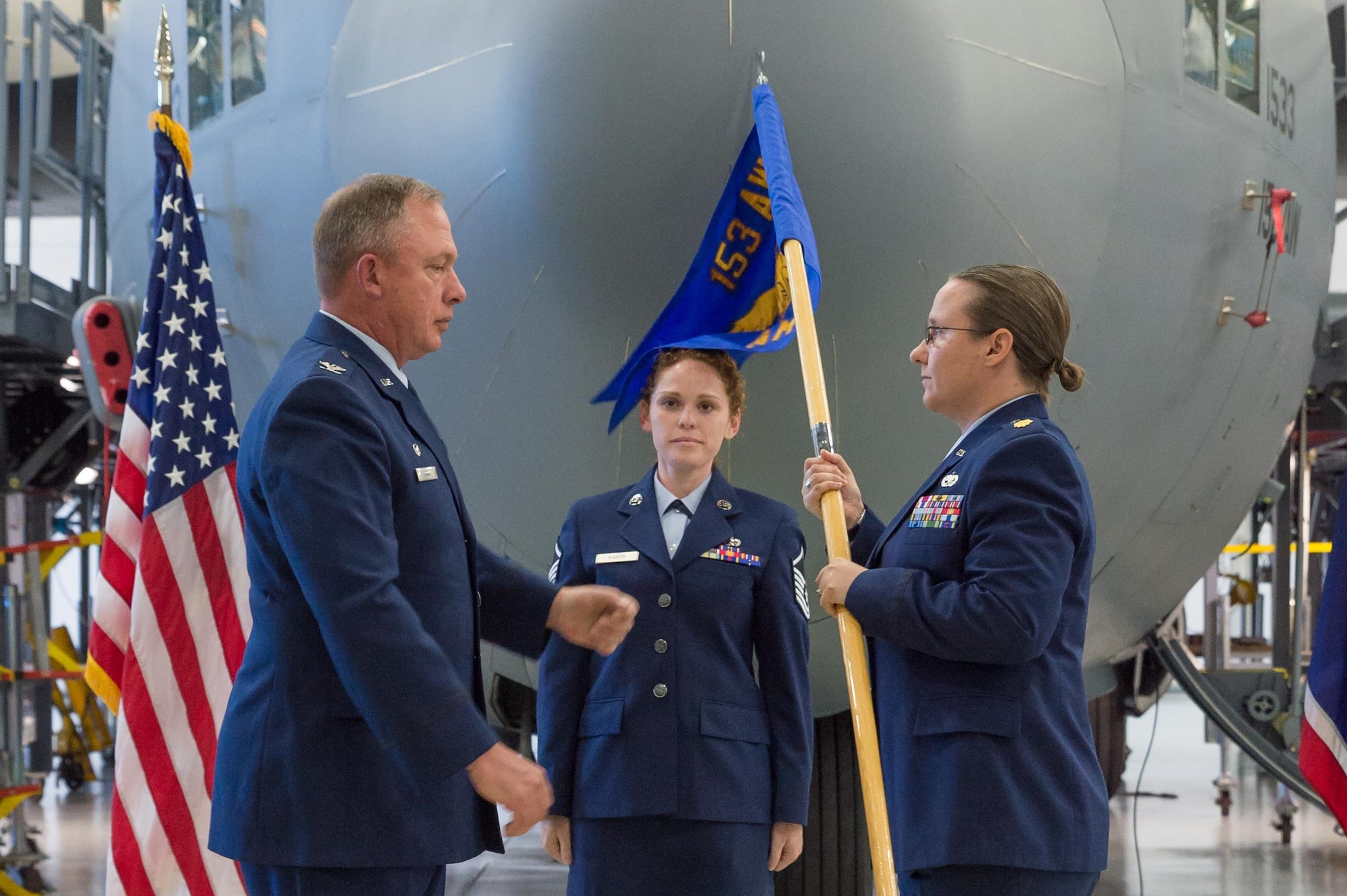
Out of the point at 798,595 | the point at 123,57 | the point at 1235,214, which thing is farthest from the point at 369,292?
the point at 123,57

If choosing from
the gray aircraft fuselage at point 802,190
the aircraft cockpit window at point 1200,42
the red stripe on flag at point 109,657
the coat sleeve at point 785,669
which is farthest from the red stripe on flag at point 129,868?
the aircraft cockpit window at point 1200,42

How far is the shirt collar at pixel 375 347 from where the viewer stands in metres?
2.21

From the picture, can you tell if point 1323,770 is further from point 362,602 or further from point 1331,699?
point 362,602

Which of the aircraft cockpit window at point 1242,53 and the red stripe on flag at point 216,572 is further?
the red stripe on flag at point 216,572

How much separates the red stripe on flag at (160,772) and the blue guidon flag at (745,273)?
6.32ft

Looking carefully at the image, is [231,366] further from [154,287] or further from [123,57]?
[123,57]

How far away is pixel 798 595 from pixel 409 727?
1259mm

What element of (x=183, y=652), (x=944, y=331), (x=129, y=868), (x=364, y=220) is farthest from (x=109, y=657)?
(x=944, y=331)

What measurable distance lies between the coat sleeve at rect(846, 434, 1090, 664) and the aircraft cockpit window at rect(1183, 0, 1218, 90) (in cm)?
175

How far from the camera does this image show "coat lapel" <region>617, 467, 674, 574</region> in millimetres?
2959

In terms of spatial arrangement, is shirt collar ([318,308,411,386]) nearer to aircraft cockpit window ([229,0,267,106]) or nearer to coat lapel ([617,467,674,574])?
coat lapel ([617,467,674,574])

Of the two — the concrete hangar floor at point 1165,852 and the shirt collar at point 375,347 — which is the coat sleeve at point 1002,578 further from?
the concrete hangar floor at point 1165,852

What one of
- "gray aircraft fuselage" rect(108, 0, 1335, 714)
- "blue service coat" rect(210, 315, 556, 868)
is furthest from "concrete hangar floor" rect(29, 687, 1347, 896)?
"blue service coat" rect(210, 315, 556, 868)

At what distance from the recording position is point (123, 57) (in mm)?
4922
